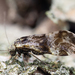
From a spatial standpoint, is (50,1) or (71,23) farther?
(50,1)

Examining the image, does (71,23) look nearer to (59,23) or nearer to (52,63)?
(59,23)

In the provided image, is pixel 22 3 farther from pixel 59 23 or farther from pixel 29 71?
pixel 29 71

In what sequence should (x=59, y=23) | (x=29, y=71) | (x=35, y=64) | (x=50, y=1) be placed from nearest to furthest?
(x=29, y=71), (x=35, y=64), (x=59, y=23), (x=50, y=1)

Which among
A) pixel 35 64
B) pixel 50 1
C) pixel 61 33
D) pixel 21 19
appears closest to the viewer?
pixel 35 64

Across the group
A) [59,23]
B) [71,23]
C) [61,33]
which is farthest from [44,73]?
[71,23]

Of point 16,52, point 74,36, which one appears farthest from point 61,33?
point 16,52

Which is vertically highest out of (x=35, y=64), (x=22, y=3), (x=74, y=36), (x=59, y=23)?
(x=22, y=3)

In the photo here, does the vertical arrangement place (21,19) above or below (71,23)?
above
